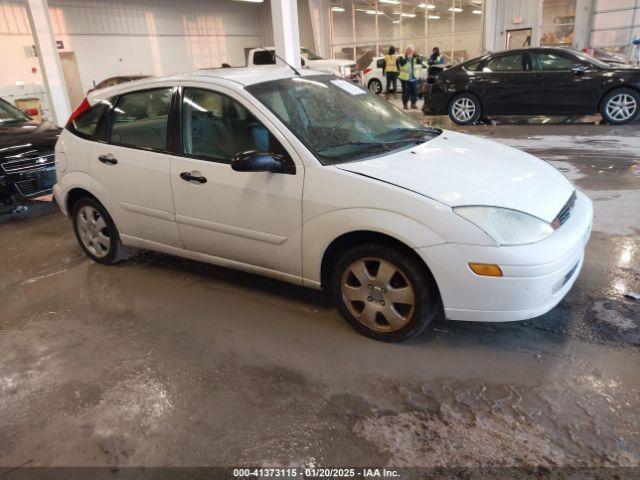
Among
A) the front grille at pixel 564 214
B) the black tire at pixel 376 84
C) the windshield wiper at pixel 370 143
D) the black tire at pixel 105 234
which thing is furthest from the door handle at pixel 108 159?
the black tire at pixel 376 84

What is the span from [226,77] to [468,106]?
838 cm

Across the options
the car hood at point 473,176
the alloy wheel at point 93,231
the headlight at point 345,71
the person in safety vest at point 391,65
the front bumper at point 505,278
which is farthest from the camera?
the headlight at point 345,71

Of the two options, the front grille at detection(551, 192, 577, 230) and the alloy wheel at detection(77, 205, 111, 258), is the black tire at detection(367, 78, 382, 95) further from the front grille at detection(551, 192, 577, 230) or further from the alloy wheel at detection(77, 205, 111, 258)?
the front grille at detection(551, 192, 577, 230)

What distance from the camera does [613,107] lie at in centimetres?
962

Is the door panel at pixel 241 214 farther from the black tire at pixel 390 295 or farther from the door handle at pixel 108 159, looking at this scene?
the door handle at pixel 108 159

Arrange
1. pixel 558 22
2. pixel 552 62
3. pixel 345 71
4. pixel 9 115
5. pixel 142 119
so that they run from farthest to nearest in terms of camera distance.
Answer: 1. pixel 558 22
2. pixel 345 71
3. pixel 552 62
4. pixel 9 115
5. pixel 142 119

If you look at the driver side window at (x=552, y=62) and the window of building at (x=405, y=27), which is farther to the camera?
the window of building at (x=405, y=27)

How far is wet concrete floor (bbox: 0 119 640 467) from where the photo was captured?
2.31 metres

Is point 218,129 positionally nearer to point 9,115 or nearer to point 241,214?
point 241,214

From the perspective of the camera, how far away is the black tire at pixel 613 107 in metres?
9.38

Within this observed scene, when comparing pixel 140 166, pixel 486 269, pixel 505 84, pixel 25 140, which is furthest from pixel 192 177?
pixel 505 84

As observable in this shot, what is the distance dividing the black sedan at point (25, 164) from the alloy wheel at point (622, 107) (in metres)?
9.42

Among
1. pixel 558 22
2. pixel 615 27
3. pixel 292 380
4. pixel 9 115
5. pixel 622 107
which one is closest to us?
pixel 292 380

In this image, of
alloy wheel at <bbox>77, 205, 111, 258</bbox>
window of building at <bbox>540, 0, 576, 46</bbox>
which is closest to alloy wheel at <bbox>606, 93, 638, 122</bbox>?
alloy wheel at <bbox>77, 205, 111, 258</bbox>
